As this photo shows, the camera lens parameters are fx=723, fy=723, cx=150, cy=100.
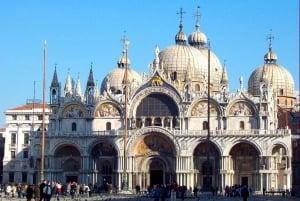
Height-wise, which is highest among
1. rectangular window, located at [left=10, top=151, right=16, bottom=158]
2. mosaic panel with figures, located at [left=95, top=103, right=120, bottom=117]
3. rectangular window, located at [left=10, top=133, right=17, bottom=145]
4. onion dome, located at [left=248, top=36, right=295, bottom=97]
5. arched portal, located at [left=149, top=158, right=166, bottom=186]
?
onion dome, located at [left=248, top=36, right=295, bottom=97]

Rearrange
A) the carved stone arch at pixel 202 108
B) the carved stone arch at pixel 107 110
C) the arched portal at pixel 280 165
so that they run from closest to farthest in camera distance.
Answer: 1. the arched portal at pixel 280 165
2. the carved stone arch at pixel 202 108
3. the carved stone arch at pixel 107 110

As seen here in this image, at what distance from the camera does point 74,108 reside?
250ft

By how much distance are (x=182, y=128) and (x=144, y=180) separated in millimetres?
6879

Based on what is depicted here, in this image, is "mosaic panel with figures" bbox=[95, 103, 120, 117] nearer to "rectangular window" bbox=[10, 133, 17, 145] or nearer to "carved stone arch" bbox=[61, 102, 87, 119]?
"carved stone arch" bbox=[61, 102, 87, 119]

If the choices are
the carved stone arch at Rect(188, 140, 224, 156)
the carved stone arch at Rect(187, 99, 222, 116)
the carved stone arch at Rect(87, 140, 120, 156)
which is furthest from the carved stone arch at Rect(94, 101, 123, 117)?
the carved stone arch at Rect(188, 140, 224, 156)

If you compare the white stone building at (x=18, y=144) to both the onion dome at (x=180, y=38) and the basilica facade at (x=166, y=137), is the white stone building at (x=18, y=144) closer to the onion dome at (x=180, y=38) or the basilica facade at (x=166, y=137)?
the basilica facade at (x=166, y=137)

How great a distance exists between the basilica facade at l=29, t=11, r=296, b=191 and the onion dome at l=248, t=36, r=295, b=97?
53.7 ft

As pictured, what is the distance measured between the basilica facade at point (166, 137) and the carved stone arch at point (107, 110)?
93mm

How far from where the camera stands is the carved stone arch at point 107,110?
75188 mm

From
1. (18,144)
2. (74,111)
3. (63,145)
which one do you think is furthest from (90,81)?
(18,144)

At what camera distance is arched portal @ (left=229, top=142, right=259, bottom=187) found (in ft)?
233

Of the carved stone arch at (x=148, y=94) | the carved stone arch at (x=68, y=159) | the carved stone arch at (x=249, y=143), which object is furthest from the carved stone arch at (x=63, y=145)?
the carved stone arch at (x=249, y=143)

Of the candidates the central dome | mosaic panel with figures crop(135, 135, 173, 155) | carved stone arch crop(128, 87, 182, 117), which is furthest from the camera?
the central dome

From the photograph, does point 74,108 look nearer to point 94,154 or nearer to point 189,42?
point 94,154
